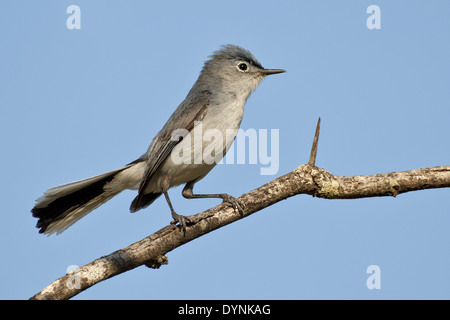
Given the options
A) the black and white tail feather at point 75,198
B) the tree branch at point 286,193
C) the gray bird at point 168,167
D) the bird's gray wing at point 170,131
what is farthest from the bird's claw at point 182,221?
the black and white tail feather at point 75,198

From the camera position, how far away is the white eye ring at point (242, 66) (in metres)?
6.80

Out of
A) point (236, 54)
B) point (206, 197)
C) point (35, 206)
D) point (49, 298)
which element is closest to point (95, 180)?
point (35, 206)

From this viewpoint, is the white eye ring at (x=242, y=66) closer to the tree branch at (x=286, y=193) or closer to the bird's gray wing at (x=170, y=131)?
the bird's gray wing at (x=170, y=131)

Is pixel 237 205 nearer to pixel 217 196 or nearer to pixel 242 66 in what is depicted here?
pixel 217 196

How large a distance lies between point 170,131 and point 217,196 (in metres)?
0.98

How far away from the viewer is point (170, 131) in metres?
6.07

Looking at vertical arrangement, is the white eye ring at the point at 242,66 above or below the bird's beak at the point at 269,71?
above

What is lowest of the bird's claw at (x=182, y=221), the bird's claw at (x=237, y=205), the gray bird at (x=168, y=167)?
the bird's claw at (x=182, y=221)

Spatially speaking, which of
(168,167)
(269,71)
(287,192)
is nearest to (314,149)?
(287,192)

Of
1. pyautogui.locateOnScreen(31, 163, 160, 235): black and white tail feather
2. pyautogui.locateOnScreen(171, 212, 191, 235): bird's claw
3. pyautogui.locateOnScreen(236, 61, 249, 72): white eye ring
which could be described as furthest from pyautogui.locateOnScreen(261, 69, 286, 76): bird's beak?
pyautogui.locateOnScreen(171, 212, 191, 235): bird's claw

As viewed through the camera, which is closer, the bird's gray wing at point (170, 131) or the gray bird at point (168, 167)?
the gray bird at point (168, 167)

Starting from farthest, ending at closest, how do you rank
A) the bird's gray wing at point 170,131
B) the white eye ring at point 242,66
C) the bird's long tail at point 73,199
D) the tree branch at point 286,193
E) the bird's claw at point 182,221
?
1. the white eye ring at point 242,66
2. the bird's gray wing at point 170,131
3. the bird's long tail at point 73,199
4. the bird's claw at point 182,221
5. the tree branch at point 286,193

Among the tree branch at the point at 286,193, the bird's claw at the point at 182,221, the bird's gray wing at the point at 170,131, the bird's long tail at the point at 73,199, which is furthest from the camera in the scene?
the bird's gray wing at the point at 170,131
